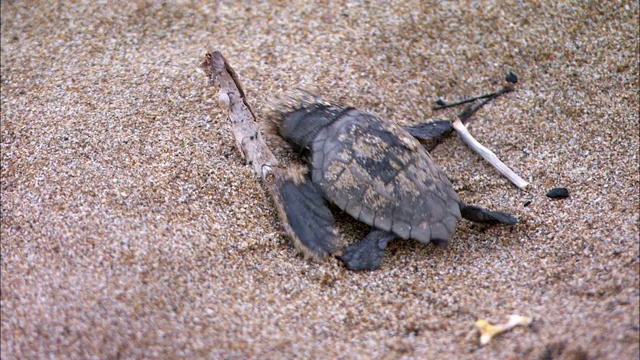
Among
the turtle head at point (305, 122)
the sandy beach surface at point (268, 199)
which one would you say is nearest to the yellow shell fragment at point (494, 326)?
the sandy beach surface at point (268, 199)

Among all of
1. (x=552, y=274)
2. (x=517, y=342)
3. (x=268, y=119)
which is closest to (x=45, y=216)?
(x=268, y=119)

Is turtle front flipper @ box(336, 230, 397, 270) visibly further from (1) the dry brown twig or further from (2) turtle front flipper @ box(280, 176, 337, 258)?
(1) the dry brown twig

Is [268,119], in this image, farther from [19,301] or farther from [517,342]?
[517,342]

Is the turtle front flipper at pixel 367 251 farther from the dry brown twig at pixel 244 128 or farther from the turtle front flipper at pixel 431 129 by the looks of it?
the turtle front flipper at pixel 431 129

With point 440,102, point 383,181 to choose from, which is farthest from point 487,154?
point 383,181

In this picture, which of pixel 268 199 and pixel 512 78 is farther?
pixel 512 78

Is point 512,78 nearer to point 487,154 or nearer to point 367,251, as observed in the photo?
point 487,154

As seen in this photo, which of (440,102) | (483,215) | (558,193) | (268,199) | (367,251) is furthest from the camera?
(440,102)
